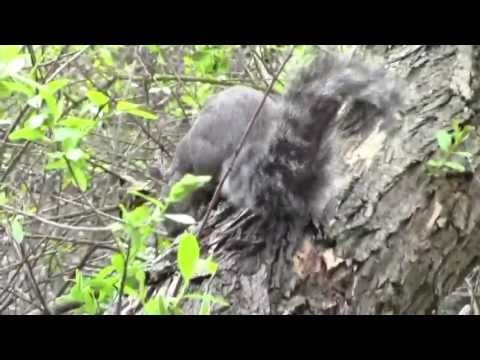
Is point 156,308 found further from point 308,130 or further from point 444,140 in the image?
point 444,140

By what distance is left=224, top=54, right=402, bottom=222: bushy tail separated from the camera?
1.21 m

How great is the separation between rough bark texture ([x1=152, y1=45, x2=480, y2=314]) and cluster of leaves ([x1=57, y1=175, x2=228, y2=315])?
178 millimetres

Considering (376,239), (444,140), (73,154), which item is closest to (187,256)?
(73,154)

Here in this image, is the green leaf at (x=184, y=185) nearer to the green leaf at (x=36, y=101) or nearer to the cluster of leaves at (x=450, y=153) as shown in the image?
the green leaf at (x=36, y=101)

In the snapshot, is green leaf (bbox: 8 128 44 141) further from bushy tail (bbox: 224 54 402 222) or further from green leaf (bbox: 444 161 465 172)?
green leaf (bbox: 444 161 465 172)

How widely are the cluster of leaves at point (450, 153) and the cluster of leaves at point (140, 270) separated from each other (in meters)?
0.46

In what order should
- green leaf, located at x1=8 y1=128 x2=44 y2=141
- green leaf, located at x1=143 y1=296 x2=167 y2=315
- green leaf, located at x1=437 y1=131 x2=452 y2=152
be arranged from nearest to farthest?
green leaf, located at x1=143 y1=296 x2=167 y2=315
green leaf, located at x1=8 y1=128 x2=44 y2=141
green leaf, located at x1=437 y1=131 x2=452 y2=152

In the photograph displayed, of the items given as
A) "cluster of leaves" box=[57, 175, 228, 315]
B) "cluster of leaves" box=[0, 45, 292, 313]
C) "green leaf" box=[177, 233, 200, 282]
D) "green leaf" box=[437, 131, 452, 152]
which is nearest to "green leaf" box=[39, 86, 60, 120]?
"cluster of leaves" box=[0, 45, 292, 313]

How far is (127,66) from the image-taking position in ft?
7.85

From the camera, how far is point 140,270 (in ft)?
3.27

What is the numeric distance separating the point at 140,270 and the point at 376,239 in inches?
15.9
